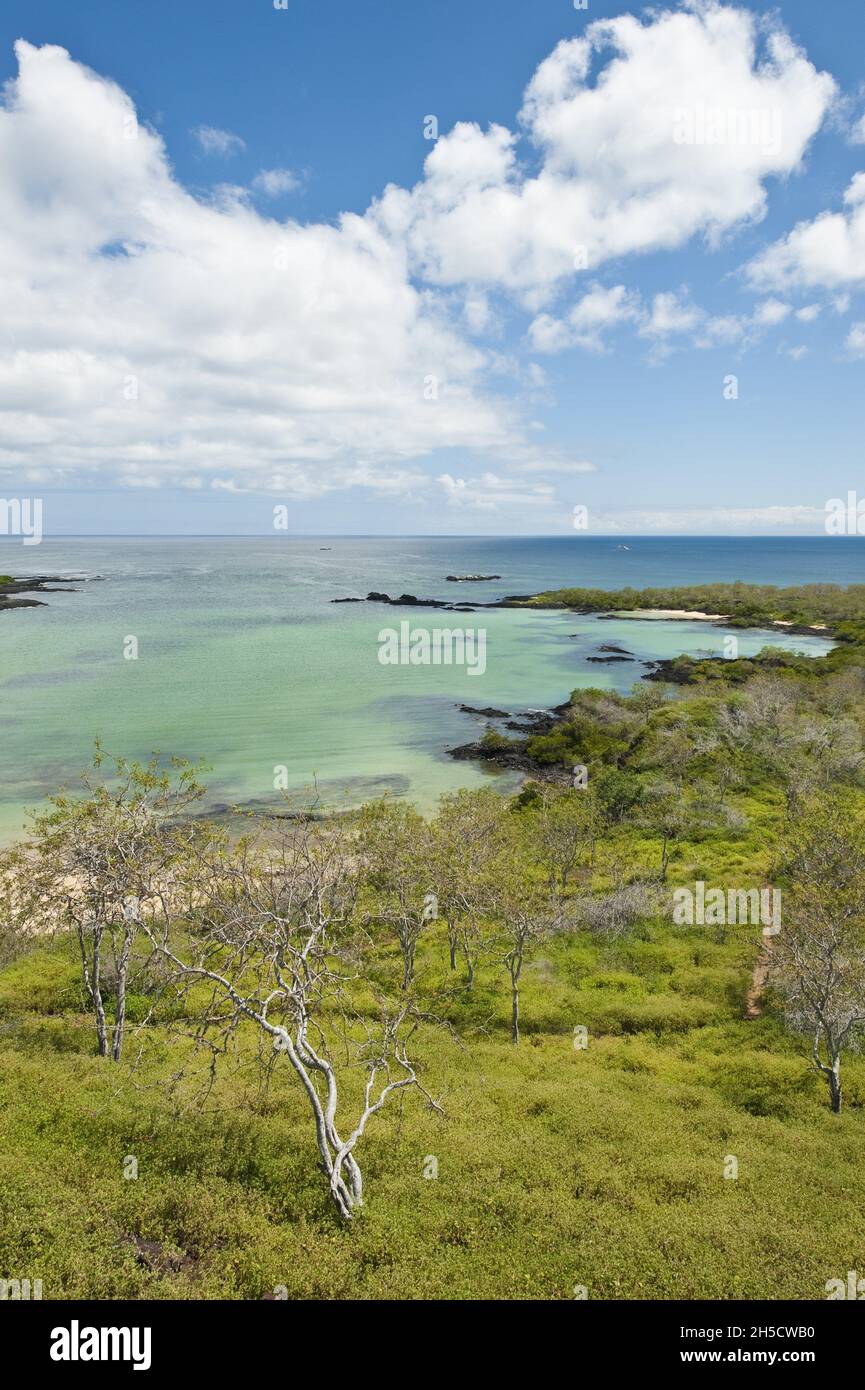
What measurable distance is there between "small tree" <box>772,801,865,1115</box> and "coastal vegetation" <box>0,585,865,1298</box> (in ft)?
0.42

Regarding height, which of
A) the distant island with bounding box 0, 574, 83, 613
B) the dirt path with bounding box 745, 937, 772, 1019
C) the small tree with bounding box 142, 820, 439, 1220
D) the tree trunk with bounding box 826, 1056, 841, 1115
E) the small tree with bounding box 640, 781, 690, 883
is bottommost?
the dirt path with bounding box 745, 937, 772, 1019

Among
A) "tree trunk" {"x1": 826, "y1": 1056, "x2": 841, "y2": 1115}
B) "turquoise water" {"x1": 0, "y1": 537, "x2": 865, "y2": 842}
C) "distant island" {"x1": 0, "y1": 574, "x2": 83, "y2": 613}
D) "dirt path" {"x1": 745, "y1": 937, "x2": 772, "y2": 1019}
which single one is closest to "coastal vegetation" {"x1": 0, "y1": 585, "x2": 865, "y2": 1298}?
"tree trunk" {"x1": 826, "y1": 1056, "x2": 841, "y2": 1115}

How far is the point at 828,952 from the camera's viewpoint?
17.8 m

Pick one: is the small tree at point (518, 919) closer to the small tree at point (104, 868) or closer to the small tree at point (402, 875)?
the small tree at point (402, 875)

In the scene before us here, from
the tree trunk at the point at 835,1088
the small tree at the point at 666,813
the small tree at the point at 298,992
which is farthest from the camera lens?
the small tree at the point at 666,813

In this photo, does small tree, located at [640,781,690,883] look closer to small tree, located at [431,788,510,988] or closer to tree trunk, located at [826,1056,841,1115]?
small tree, located at [431,788,510,988]

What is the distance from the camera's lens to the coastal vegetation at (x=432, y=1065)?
11320mm

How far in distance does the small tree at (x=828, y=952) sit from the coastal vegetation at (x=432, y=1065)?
127 mm

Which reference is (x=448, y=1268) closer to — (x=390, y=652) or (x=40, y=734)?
(x=40, y=734)

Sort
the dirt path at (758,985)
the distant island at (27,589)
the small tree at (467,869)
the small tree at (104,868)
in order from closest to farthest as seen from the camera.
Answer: the small tree at (104,868), the dirt path at (758,985), the small tree at (467,869), the distant island at (27,589)

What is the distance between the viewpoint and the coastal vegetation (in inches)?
446

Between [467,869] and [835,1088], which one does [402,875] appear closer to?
[467,869]

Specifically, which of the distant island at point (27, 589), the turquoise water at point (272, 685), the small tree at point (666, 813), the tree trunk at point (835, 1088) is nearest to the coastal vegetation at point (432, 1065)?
the tree trunk at point (835, 1088)
